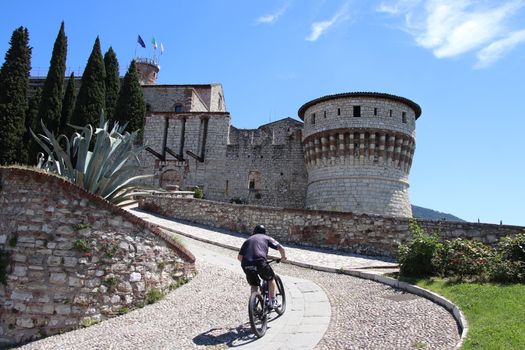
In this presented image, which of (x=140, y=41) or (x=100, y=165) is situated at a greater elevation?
(x=140, y=41)

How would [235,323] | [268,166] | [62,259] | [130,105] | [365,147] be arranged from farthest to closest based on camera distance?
1. [130,105]
2. [268,166]
3. [365,147]
4. [62,259]
5. [235,323]

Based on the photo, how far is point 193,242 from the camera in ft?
54.4

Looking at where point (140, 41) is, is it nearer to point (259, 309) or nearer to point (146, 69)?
point (146, 69)

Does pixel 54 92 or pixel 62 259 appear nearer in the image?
pixel 62 259

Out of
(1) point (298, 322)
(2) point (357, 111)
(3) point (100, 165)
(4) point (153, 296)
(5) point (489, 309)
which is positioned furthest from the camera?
(2) point (357, 111)

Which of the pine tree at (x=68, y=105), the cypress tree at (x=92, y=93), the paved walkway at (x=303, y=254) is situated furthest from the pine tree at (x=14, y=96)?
the paved walkway at (x=303, y=254)

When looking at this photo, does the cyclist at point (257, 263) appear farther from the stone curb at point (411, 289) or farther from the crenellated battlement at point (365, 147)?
the crenellated battlement at point (365, 147)

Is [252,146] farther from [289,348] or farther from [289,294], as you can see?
[289,348]

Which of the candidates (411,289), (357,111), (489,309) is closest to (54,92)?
(357,111)

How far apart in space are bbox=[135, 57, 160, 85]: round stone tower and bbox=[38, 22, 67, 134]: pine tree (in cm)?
1788

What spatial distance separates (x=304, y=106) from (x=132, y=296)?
67.9 ft

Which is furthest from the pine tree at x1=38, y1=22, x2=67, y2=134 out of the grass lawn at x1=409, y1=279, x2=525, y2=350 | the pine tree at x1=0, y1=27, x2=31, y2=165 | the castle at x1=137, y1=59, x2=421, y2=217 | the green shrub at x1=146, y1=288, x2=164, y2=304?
the grass lawn at x1=409, y1=279, x2=525, y2=350

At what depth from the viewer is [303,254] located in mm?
16047

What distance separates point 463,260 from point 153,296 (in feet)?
23.8
